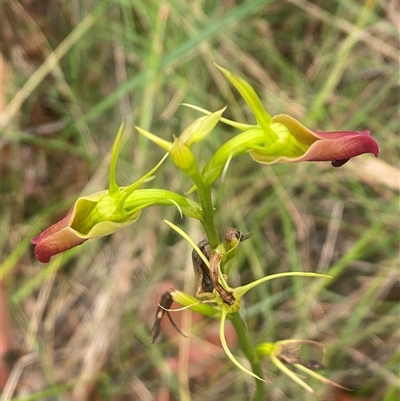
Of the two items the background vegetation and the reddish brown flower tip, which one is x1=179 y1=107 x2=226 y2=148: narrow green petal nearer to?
the reddish brown flower tip

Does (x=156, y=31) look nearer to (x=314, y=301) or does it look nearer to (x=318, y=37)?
(x=318, y=37)

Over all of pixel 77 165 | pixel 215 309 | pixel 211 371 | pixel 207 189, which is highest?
pixel 207 189

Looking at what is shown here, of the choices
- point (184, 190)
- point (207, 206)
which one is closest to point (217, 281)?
point (207, 206)

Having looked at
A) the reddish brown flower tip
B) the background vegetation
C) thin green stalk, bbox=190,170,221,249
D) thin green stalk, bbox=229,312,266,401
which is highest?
the reddish brown flower tip

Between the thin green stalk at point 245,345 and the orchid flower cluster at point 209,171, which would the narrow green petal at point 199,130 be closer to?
the orchid flower cluster at point 209,171

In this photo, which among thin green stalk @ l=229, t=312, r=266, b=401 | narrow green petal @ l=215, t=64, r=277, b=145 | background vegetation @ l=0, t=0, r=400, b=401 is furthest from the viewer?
background vegetation @ l=0, t=0, r=400, b=401

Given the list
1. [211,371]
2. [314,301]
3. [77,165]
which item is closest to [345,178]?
[314,301]

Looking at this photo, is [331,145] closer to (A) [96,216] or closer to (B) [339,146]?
(B) [339,146]

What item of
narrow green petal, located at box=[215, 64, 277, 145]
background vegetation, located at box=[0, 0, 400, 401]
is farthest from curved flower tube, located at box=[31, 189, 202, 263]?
background vegetation, located at box=[0, 0, 400, 401]

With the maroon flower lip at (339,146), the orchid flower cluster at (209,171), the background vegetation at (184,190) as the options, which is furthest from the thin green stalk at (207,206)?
the background vegetation at (184,190)
